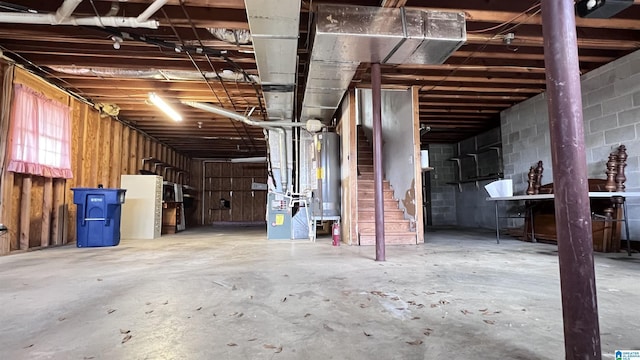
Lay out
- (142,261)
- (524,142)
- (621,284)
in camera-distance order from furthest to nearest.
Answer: (524,142)
(142,261)
(621,284)

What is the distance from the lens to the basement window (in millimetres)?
4312

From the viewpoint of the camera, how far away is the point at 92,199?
5078 mm

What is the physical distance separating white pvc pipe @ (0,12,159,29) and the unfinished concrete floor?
8.13 ft

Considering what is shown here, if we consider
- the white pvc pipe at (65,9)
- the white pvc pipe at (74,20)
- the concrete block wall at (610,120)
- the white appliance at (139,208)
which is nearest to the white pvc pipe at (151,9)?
the white pvc pipe at (74,20)

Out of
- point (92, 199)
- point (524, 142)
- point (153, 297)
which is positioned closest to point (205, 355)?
point (153, 297)

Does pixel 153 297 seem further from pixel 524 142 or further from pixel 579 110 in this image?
pixel 524 142

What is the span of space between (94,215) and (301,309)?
4711 millimetres

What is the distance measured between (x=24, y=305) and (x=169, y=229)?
22.4ft

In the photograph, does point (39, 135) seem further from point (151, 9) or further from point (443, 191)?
point (443, 191)

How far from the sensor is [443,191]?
33.1 ft

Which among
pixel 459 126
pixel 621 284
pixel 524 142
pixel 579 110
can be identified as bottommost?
pixel 621 284

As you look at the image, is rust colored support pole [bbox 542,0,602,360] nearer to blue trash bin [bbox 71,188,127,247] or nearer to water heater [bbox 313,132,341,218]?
water heater [bbox 313,132,341,218]

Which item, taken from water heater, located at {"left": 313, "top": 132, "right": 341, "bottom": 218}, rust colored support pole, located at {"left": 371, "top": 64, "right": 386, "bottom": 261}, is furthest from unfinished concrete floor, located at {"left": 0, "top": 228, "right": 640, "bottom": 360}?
water heater, located at {"left": 313, "top": 132, "right": 341, "bottom": 218}

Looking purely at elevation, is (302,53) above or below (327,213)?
above
